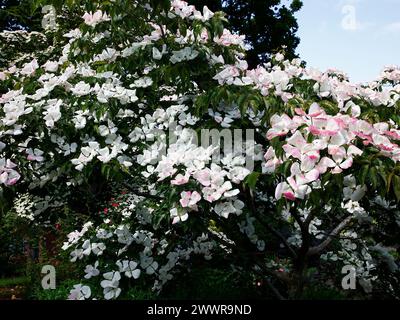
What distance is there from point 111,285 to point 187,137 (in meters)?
1.27

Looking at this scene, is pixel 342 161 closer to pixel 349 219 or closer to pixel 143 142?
pixel 143 142

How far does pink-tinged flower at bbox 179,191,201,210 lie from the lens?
2172 mm

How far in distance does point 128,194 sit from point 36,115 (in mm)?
2784

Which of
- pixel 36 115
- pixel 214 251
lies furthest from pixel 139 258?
pixel 36 115

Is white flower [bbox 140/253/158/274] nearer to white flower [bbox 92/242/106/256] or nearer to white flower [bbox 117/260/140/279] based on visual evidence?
white flower [bbox 117/260/140/279]

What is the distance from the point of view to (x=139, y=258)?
3582 millimetres

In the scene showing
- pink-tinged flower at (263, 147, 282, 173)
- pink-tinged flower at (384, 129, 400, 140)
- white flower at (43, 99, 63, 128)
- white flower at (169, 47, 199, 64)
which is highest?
white flower at (169, 47, 199, 64)

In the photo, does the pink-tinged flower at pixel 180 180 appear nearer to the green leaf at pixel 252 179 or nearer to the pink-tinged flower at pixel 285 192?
the green leaf at pixel 252 179

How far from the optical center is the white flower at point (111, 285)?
326cm

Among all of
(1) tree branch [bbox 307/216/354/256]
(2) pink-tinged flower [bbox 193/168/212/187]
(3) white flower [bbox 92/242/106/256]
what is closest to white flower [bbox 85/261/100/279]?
(3) white flower [bbox 92/242/106/256]

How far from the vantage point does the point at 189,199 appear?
220 cm

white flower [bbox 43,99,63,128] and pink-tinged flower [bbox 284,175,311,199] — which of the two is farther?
white flower [bbox 43,99,63,128]

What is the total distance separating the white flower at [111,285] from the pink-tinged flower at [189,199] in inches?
51.8

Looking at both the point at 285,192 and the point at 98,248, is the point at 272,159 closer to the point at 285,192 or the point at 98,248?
the point at 285,192
